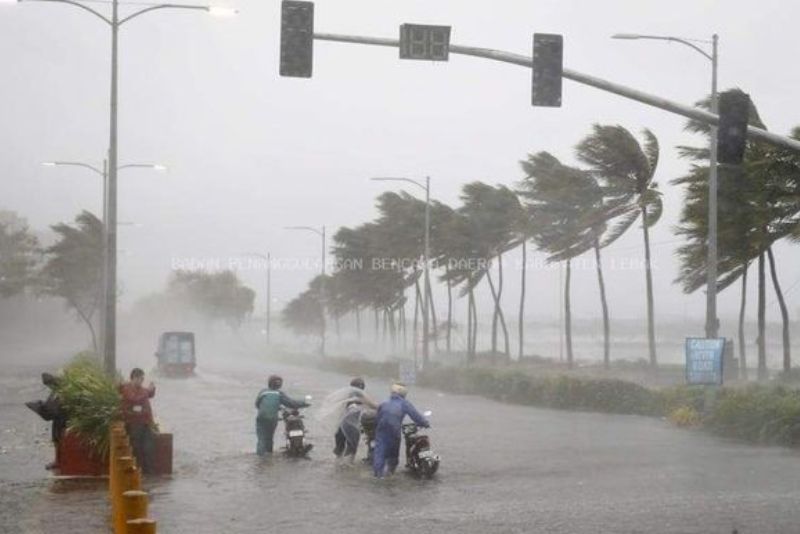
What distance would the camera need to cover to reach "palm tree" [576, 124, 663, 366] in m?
44.6

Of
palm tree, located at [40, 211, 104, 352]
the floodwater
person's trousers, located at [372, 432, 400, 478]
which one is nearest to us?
the floodwater

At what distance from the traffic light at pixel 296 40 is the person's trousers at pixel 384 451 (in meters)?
6.66

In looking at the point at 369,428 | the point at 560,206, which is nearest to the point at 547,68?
the point at 369,428

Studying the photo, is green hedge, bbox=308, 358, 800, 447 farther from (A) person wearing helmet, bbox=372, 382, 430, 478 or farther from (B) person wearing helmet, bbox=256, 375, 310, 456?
(B) person wearing helmet, bbox=256, 375, 310, 456

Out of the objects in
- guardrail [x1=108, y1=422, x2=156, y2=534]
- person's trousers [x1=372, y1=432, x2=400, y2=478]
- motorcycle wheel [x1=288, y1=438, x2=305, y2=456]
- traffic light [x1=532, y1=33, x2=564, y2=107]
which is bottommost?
motorcycle wheel [x1=288, y1=438, x2=305, y2=456]

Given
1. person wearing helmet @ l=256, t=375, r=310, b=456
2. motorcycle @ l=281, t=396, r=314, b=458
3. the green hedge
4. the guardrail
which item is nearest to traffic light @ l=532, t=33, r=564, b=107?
the guardrail

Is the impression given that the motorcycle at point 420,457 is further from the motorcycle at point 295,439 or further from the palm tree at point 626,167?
the palm tree at point 626,167

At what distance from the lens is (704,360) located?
1132 inches

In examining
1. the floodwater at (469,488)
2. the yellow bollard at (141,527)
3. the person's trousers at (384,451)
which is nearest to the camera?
the yellow bollard at (141,527)

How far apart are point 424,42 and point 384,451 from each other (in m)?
6.67

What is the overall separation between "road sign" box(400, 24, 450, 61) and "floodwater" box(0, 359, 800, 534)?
5.81 m

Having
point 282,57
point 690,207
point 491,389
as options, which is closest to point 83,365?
point 282,57

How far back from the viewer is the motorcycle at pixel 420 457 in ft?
62.1

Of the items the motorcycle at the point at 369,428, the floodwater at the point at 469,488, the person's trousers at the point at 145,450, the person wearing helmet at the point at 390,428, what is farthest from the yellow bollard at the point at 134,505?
the motorcycle at the point at 369,428
